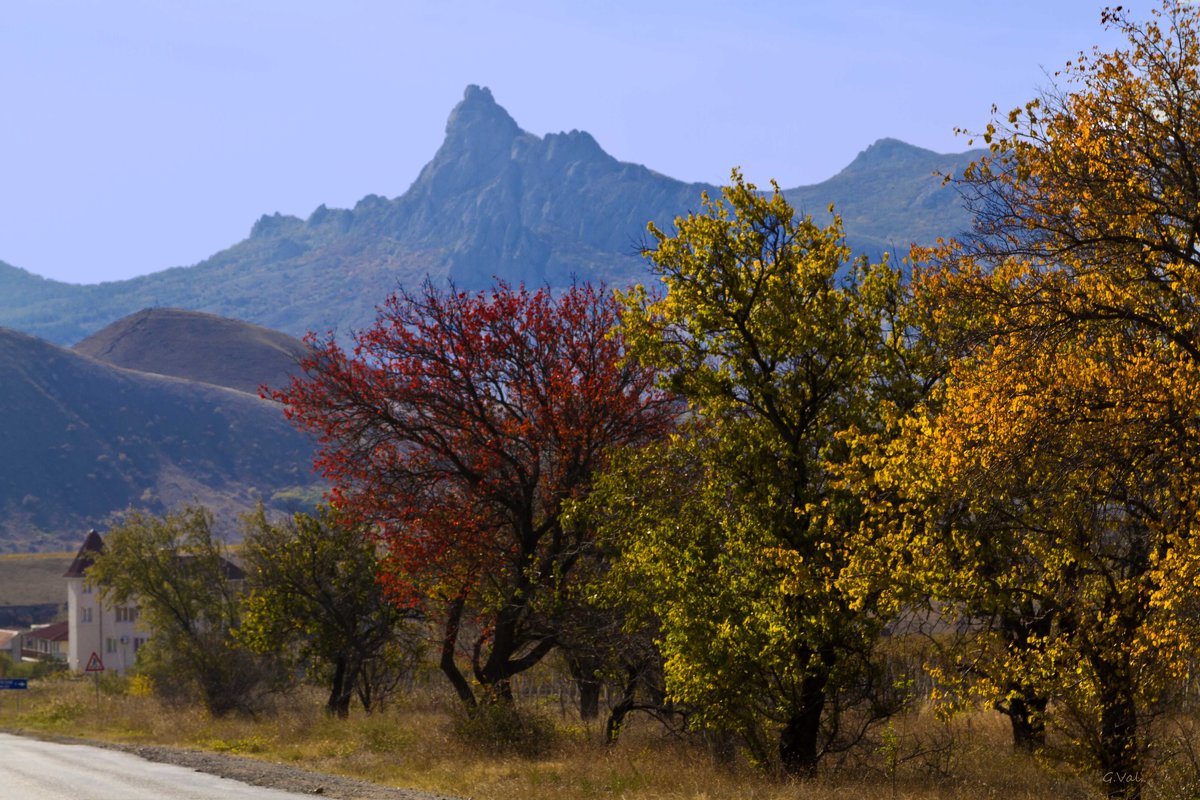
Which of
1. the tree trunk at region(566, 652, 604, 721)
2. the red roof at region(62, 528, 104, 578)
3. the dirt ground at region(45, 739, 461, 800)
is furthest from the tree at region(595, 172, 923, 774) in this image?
the red roof at region(62, 528, 104, 578)

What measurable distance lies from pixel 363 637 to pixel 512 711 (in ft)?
34.4

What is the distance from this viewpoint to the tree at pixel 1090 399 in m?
14.0

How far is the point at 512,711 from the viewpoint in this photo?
83.2ft

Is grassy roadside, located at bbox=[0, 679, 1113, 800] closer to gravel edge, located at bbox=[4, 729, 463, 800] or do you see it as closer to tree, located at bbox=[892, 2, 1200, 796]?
gravel edge, located at bbox=[4, 729, 463, 800]

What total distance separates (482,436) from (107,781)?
9.15m

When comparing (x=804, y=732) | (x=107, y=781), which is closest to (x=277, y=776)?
(x=107, y=781)

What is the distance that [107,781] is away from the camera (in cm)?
2298

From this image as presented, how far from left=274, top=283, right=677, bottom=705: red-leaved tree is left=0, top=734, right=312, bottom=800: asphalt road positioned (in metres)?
5.65

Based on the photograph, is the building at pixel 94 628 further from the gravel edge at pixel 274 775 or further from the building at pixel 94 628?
the gravel edge at pixel 274 775

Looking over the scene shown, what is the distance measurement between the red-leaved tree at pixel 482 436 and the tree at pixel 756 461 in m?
5.35

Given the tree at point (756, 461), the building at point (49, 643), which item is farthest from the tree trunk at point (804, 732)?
the building at point (49, 643)

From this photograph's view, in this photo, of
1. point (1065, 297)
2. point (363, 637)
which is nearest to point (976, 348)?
point (1065, 297)

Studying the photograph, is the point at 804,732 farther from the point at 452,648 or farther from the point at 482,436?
the point at 452,648

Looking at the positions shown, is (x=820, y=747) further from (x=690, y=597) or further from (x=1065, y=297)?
(x=1065, y=297)
